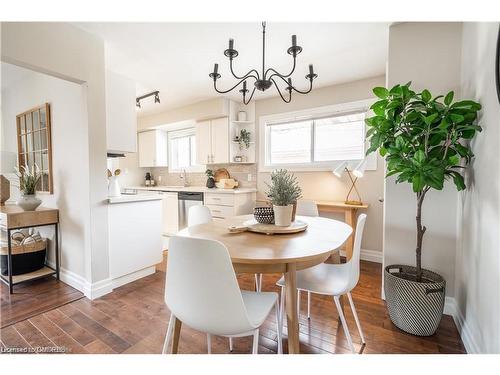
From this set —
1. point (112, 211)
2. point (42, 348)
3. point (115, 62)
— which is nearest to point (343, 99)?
point (115, 62)

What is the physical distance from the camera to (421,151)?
153 centimetres

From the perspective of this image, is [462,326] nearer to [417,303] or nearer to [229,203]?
[417,303]

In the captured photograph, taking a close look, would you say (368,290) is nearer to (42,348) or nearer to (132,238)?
(132,238)

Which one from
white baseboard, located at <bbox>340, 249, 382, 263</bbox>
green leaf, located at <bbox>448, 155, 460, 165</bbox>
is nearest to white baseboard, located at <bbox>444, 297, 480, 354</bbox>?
green leaf, located at <bbox>448, 155, 460, 165</bbox>

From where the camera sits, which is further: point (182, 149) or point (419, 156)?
point (182, 149)

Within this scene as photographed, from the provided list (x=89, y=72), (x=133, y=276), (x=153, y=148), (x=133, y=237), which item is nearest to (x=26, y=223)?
(x=133, y=237)

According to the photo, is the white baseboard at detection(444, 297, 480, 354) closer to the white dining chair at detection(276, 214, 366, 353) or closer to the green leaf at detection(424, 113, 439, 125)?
the white dining chair at detection(276, 214, 366, 353)

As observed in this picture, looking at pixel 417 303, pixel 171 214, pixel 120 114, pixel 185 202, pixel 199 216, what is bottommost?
pixel 417 303

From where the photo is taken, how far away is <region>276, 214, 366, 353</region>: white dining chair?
4.60ft

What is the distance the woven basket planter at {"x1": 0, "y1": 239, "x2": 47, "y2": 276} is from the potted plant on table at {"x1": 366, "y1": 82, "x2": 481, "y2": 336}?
10.8 feet

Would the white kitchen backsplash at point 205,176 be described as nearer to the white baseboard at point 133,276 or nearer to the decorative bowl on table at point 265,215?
the white baseboard at point 133,276

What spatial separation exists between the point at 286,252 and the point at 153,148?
465cm
